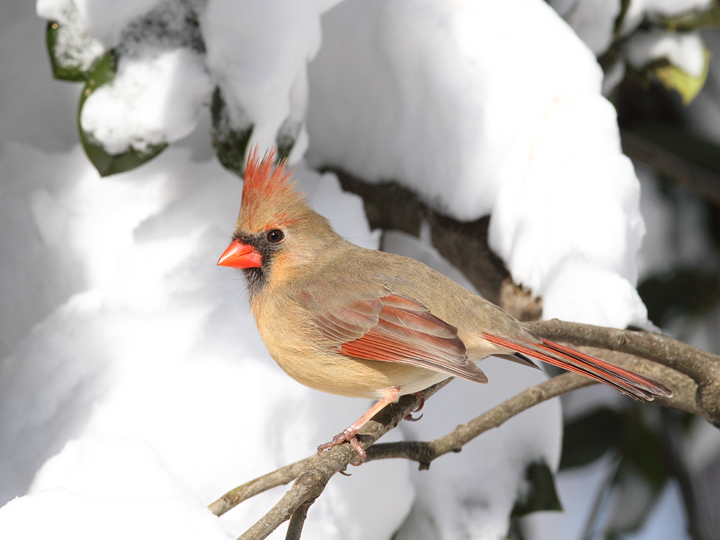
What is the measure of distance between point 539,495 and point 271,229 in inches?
33.1

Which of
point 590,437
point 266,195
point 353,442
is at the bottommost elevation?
point 590,437

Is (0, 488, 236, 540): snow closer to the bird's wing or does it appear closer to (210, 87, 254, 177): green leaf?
the bird's wing

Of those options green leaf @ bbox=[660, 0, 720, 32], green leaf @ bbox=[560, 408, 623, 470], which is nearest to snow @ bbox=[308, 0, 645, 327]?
green leaf @ bbox=[660, 0, 720, 32]

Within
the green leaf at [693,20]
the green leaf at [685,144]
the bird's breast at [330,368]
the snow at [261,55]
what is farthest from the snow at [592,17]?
the bird's breast at [330,368]

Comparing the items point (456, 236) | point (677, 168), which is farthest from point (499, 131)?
point (677, 168)

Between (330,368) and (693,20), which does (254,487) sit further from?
(693,20)

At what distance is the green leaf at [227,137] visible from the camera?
157cm

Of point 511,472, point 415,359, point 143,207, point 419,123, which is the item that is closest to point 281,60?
point 419,123

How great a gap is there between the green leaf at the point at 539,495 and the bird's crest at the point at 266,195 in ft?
2.64

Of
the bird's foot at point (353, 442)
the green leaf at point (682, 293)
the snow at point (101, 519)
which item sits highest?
the snow at point (101, 519)

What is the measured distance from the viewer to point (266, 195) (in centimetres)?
149

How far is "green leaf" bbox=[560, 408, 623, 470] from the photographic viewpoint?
260cm

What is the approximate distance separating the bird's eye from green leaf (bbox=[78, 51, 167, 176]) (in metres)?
0.31

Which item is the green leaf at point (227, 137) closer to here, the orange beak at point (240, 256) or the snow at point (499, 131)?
the orange beak at point (240, 256)
